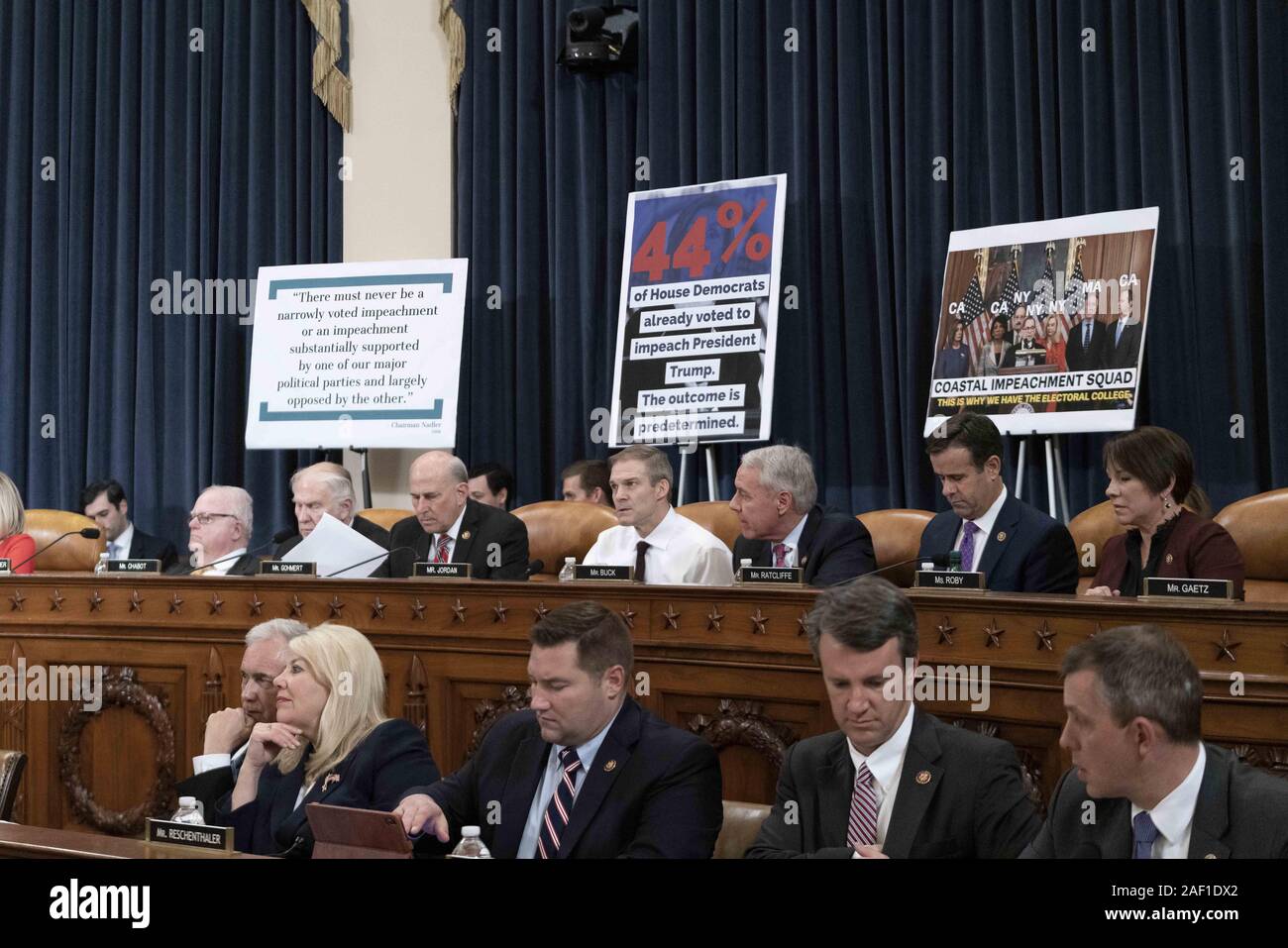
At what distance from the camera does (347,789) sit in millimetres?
3137

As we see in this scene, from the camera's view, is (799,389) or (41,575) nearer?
(41,575)

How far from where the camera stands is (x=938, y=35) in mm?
6379

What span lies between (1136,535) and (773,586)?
982 millimetres

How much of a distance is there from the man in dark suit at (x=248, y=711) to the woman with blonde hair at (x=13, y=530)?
7.24 feet

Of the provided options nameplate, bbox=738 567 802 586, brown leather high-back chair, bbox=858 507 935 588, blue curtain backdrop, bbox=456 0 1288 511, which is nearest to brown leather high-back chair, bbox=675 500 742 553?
brown leather high-back chair, bbox=858 507 935 588

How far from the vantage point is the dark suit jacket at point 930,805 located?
8.29 ft

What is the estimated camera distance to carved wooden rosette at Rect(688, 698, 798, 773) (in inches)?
149

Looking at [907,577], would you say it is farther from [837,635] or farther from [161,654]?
[161,654]

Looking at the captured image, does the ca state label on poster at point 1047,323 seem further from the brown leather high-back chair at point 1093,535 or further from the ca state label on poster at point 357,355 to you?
the ca state label on poster at point 357,355

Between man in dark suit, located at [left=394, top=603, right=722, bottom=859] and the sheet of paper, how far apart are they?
6.15 ft

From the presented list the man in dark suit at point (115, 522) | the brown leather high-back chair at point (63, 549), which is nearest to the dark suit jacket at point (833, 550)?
the brown leather high-back chair at point (63, 549)

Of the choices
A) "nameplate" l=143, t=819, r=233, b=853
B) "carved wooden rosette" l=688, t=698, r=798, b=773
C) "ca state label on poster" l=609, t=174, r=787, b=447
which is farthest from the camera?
"ca state label on poster" l=609, t=174, r=787, b=447

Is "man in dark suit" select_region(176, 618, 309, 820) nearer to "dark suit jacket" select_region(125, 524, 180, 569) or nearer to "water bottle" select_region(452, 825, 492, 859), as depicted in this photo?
"water bottle" select_region(452, 825, 492, 859)

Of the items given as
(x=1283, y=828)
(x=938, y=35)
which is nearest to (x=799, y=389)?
(x=938, y=35)
